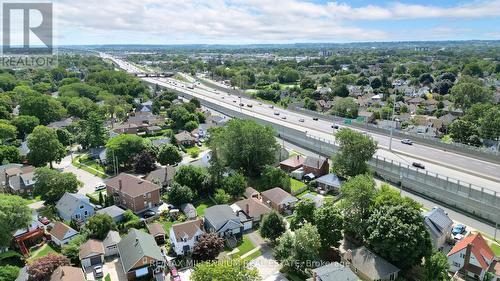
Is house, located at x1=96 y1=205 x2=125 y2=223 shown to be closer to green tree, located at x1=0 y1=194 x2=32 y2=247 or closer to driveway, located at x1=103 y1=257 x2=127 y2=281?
driveway, located at x1=103 y1=257 x2=127 y2=281

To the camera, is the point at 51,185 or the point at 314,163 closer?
the point at 51,185

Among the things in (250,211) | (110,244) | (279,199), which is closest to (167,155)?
(250,211)

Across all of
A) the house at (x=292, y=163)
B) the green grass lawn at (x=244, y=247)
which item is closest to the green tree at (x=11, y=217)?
the green grass lawn at (x=244, y=247)

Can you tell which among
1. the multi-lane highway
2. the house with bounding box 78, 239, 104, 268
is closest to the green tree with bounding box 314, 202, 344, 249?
the house with bounding box 78, 239, 104, 268

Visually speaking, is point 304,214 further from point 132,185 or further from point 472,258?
point 132,185

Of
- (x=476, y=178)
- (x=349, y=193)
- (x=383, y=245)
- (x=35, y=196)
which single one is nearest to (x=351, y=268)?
(x=383, y=245)

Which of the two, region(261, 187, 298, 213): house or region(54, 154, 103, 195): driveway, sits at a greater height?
region(261, 187, 298, 213): house

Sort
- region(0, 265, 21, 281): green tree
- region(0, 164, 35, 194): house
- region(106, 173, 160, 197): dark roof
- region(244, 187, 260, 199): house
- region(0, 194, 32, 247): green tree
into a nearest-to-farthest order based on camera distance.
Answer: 1. region(0, 265, 21, 281): green tree
2. region(0, 194, 32, 247): green tree
3. region(106, 173, 160, 197): dark roof
4. region(244, 187, 260, 199): house
5. region(0, 164, 35, 194): house
